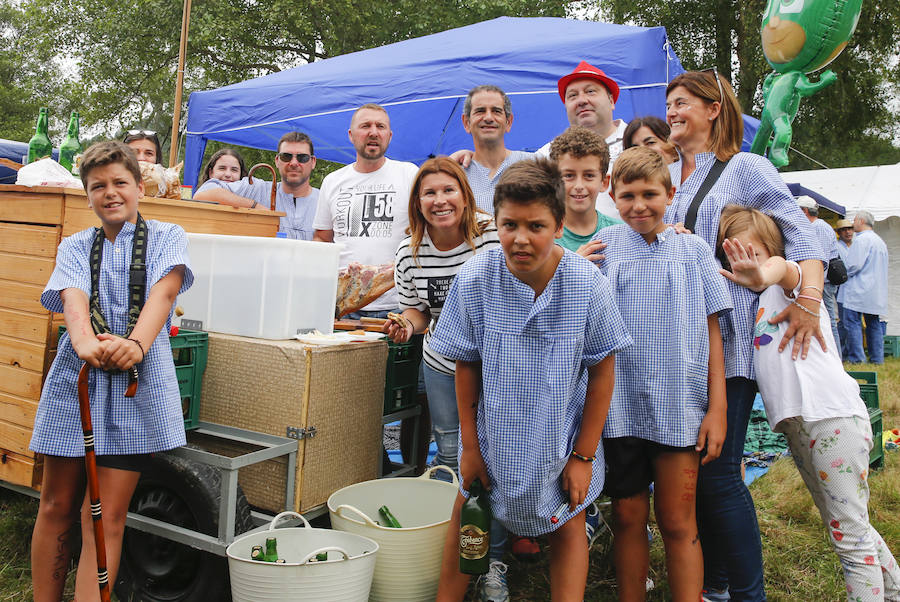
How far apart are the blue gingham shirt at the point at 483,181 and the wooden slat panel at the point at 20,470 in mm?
2284

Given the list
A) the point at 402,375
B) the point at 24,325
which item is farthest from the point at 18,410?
the point at 402,375

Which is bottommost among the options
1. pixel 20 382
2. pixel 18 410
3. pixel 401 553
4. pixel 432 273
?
pixel 401 553

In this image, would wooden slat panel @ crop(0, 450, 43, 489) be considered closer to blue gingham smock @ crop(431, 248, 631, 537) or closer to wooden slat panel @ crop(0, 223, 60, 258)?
wooden slat panel @ crop(0, 223, 60, 258)

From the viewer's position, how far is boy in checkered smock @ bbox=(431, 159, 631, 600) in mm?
1987

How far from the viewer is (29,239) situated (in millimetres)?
2688

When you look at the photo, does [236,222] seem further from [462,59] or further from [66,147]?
[462,59]

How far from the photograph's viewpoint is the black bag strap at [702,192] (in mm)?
2498

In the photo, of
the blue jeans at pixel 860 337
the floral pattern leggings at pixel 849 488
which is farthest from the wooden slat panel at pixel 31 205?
the blue jeans at pixel 860 337

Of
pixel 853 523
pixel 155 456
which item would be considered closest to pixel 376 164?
pixel 155 456

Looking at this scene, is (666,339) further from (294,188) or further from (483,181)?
(294,188)

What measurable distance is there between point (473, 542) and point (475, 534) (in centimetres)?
3

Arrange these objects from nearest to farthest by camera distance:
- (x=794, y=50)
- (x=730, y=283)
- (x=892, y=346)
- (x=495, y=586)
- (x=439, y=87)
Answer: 1. (x=730, y=283)
2. (x=495, y=586)
3. (x=794, y=50)
4. (x=439, y=87)
5. (x=892, y=346)

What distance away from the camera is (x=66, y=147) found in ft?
10.9

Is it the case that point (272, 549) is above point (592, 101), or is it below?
below
